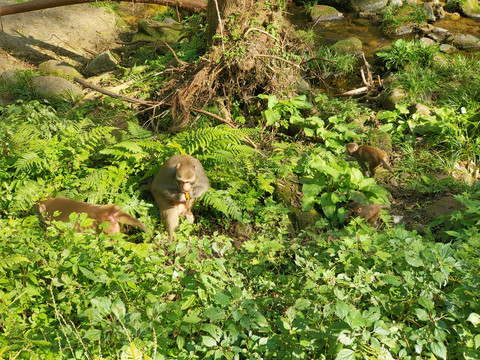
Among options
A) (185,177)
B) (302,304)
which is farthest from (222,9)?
(302,304)

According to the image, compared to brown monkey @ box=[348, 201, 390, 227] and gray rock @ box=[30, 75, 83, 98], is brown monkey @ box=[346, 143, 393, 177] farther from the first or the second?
gray rock @ box=[30, 75, 83, 98]

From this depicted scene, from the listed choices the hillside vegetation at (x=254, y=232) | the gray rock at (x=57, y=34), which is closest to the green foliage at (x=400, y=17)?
the hillside vegetation at (x=254, y=232)

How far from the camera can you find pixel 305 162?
566 cm

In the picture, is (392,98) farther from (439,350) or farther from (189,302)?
(189,302)

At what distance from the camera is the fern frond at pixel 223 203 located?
4609 millimetres

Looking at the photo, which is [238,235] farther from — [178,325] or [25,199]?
[25,199]

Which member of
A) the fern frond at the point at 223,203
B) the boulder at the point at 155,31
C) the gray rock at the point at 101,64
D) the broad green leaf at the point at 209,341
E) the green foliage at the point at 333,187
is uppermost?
the broad green leaf at the point at 209,341

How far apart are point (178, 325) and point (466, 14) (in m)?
12.2

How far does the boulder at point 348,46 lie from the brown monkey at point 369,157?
409 centimetres

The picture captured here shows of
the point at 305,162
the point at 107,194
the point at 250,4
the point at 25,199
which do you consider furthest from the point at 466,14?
A: the point at 25,199

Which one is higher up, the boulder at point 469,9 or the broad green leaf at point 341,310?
the broad green leaf at point 341,310

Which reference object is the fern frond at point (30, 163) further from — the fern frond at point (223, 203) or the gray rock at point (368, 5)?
the gray rock at point (368, 5)

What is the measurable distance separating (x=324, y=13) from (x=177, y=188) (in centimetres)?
873

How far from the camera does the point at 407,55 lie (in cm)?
855
